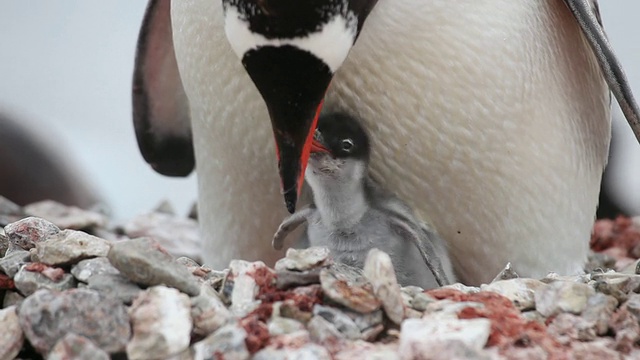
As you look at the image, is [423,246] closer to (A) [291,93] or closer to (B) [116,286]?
(A) [291,93]

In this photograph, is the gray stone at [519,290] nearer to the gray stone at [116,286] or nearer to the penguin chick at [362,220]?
the penguin chick at [362,220]

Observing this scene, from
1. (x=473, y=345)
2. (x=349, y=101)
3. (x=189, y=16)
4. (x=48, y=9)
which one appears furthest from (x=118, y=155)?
(x=473, y=345)

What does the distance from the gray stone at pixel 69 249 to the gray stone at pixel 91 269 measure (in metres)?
0.01

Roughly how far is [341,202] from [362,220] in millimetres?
39

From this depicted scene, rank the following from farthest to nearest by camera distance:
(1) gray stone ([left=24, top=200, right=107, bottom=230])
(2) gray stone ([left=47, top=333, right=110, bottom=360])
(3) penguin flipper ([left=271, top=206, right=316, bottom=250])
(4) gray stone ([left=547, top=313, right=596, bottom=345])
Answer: (1) gray stone ([left=24, top=200, right=107, bottom=230]) → (3) penguin flipper ([left=271, top=206, right=316, bottom=250]) → (4) gray stone ([left=547, top=313, right=596, bottom=345]) → (2) gray stone ([left=47, top=333, right=110, bottom=360])

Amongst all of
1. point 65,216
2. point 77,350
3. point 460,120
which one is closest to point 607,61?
point 460,120

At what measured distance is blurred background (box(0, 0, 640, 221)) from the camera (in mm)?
2656

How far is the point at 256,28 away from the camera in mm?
782

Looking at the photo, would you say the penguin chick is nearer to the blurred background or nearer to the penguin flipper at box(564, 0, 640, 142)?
the penguin flipper at box(564, 0, 640, 142)

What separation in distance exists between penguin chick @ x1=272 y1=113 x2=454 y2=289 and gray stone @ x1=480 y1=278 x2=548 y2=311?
22 centimetres

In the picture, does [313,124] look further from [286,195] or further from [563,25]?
[563,25]

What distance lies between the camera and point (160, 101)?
1629mm

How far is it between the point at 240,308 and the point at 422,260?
43 cm

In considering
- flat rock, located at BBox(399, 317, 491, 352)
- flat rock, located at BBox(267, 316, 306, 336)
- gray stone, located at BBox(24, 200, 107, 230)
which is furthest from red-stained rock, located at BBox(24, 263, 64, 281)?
gray stone, located at BBox(24, 200, 107, 230)
